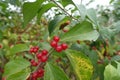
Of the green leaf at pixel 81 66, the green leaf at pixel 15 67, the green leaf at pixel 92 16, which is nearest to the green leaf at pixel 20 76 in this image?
the green leaf at pixel 15 67

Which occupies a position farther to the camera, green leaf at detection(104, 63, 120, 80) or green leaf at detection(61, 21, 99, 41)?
green leaf at detection(61, 21, 99, 41)

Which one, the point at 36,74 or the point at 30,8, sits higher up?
the point at 30,8

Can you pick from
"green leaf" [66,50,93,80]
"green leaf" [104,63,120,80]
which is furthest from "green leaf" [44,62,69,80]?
"green leaf" [104,63,120,80]

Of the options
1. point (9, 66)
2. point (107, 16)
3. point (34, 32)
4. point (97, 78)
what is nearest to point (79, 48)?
point (97, 78)

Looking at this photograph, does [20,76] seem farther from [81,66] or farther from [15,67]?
[81,66]

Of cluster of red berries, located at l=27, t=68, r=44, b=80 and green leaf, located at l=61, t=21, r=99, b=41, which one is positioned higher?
green leaf, located at l=61, t=21, r=99, b=41

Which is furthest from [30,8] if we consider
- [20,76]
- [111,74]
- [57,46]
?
[111,74]

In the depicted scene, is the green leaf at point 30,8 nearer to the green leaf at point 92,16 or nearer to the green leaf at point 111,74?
the green leaf at point 92,16

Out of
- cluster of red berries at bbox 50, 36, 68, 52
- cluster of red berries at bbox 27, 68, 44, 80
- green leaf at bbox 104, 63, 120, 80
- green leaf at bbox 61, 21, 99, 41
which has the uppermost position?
green leaf at bbox 61, 21, 99, 41

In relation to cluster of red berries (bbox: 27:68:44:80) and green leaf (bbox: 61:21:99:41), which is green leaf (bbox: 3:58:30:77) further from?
green leaf (bbox: 61:21:99:41)

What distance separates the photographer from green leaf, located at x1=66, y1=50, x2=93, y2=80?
1.35 meters

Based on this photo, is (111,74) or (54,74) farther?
(54,74)

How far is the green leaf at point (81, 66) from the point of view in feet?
4.43

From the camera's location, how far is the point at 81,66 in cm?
136
